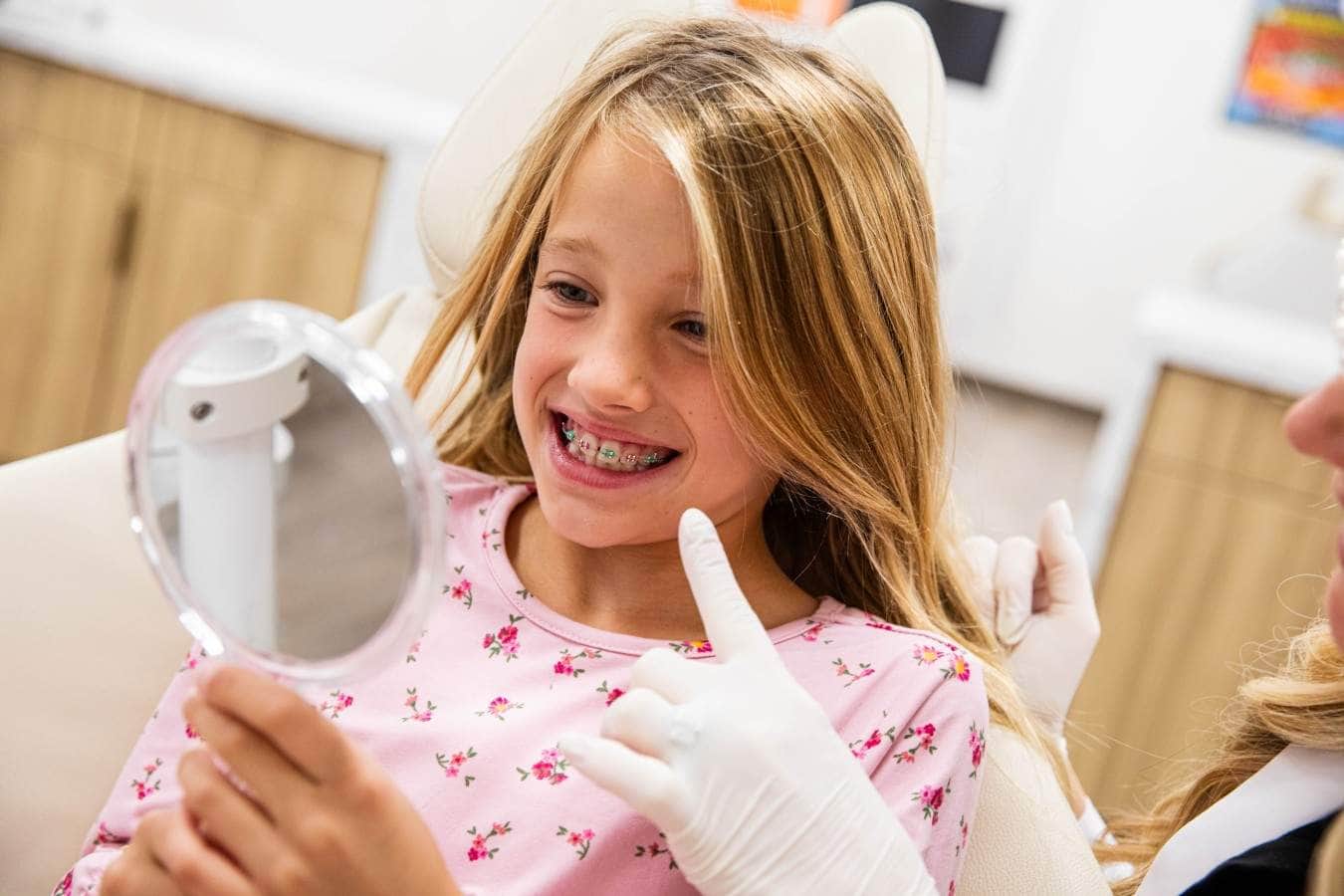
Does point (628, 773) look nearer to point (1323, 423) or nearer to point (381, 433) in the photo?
point (381, 433)

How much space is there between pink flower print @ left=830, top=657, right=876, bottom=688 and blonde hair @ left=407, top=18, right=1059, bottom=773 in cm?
10

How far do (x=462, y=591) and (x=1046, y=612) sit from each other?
1.71 feet

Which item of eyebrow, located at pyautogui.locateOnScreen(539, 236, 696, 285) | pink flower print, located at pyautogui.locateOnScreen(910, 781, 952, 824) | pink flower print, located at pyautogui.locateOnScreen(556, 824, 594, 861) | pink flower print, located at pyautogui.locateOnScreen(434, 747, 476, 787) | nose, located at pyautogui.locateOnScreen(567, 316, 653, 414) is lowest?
pink flower print, located at pyautogui.locateOnScreen(556, 824, 594, 861)

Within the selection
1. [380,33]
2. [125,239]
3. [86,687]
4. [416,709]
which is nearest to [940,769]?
[416,709]

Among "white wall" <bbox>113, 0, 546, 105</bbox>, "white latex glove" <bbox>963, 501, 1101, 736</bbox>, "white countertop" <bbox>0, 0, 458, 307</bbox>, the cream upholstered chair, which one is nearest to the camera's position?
the cream upholstered chair

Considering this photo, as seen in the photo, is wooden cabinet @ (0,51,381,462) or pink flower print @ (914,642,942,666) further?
wooden cabinet @ (0,51,381,462)

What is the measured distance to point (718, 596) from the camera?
810 mm

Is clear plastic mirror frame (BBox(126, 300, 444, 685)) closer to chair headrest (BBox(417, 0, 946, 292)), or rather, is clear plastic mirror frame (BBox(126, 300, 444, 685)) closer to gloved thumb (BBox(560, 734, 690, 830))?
gloved thumb (BBox(560, 734, 690, 830))

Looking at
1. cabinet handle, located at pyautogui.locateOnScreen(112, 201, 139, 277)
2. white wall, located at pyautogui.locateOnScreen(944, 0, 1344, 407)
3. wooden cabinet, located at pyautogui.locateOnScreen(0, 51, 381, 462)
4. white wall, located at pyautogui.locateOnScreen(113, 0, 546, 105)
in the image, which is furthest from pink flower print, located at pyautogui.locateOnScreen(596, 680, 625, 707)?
white wall, located at pyautogui.locateOnScreen(944, 0, 1344, 407)

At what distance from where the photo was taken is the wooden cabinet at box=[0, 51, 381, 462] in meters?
2.79

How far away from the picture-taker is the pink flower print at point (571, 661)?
1.05 meters

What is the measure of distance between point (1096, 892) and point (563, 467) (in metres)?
A: 0.47

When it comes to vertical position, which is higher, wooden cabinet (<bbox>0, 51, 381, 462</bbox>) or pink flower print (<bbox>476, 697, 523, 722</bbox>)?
pink flower print (<bbox>476, 697, 523, 722</bbox>)

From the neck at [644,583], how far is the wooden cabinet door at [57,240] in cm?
204
